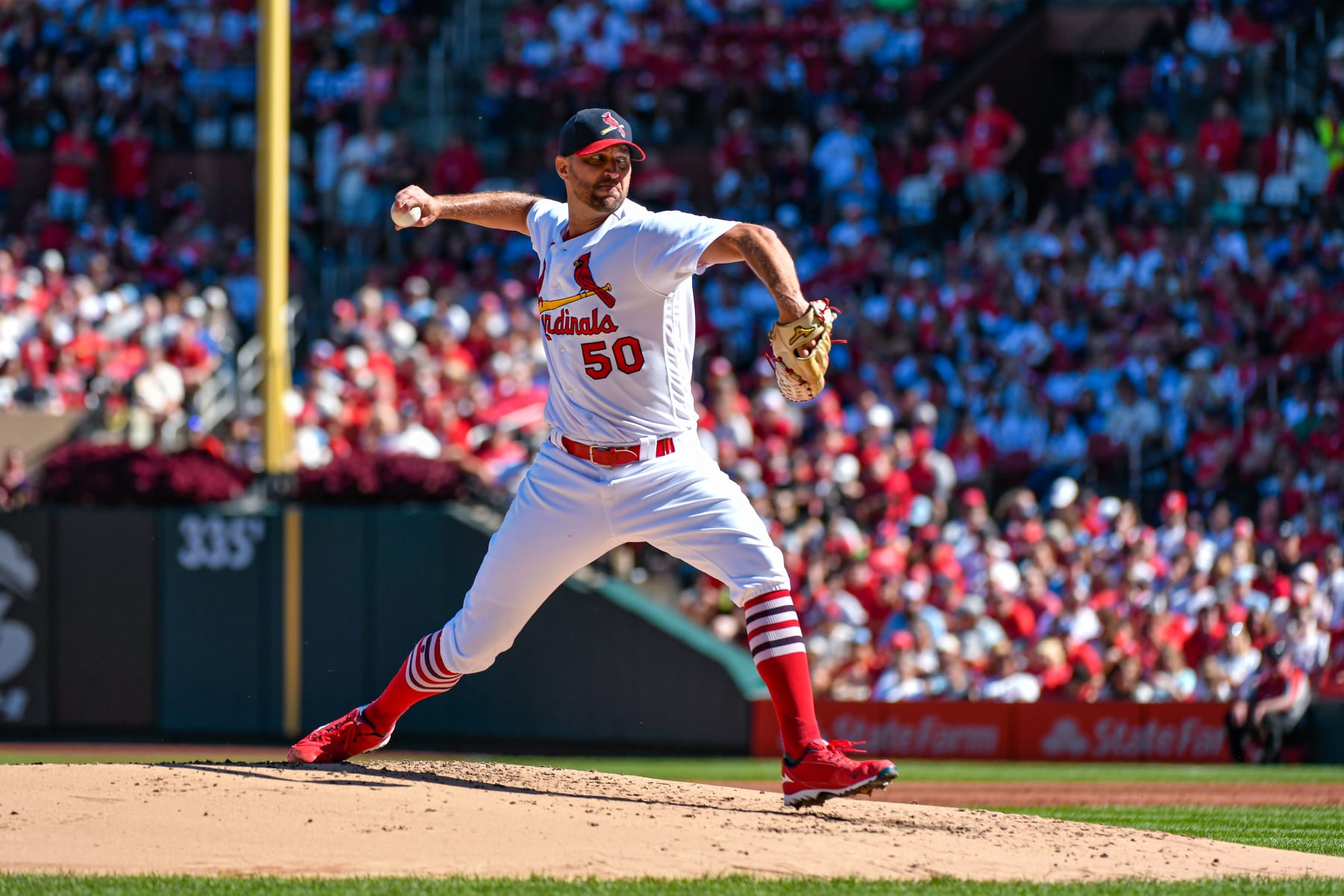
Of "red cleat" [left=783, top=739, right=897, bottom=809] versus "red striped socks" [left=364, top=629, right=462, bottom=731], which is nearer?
"red cleat" [left=783, top=739, right=897, bottom=809]

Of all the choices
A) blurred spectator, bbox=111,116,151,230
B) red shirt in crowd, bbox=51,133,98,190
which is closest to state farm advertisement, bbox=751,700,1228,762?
blurred spectator, bbox=111,116,151,230

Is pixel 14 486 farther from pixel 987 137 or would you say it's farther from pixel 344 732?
pixel 987 137

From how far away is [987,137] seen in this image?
16.7 m

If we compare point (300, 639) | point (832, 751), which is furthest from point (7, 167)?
point (832, 751)

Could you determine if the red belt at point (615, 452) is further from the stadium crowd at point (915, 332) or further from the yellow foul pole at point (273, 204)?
the yellow foul pole at point (273, 204)

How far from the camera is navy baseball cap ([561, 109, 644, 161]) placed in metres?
5.44

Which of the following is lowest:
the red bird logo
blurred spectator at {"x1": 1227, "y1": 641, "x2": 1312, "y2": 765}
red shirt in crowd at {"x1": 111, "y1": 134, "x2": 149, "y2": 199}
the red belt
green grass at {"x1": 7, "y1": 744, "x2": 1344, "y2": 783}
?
green grass at {"x1": 7, "y1": 744, "x2": 1344, "y2": 783}

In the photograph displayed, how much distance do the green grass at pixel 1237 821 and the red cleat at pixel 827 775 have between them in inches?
61.9

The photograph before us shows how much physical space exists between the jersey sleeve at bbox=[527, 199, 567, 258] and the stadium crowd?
6.44m

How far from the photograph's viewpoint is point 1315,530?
12258 millimetres

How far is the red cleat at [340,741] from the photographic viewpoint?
6.09 metres

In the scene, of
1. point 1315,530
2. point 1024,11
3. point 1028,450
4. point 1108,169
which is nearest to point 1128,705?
point 1315,530

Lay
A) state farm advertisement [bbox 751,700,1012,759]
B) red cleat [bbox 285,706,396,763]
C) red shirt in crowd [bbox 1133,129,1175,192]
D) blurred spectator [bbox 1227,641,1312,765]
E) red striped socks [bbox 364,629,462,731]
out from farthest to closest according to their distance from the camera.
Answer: red shirt in crowd [bbox 1133,129,1175,192] < state farm advertisement [bbox 751,700,1012,759] < blurred spectator [bbox 1227,641,1312,765] < red cleat [bbox 285,706,396,763] < red striped socks [bbox 364,629,462,731]

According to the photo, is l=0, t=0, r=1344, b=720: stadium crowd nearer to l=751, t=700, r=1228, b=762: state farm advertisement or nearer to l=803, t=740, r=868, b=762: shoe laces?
l=751, t=700, r=1228, b=762: state farm advertisement
